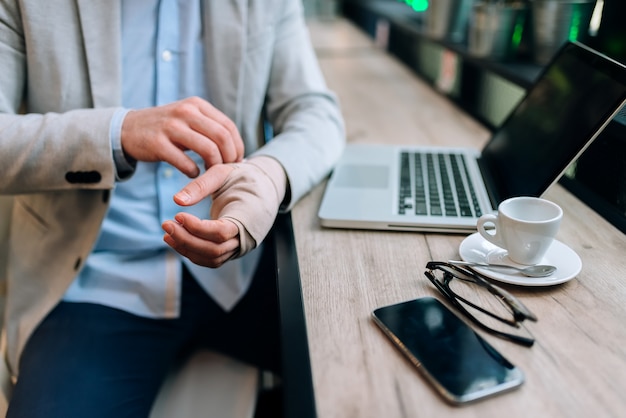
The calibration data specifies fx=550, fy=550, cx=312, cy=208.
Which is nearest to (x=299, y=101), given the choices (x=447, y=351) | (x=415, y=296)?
(x=415, y=296)

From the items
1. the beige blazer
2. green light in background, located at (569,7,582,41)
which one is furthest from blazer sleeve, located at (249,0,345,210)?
green light in background, located at (569,7,582,41)

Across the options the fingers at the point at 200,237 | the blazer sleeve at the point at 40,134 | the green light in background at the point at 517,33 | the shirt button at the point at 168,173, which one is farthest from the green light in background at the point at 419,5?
the fingers at the point at 200,237

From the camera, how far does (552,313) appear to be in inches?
24.2

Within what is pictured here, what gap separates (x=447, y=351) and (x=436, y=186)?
1.36 ft

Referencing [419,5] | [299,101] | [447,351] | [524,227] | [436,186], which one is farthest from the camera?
[419,5]

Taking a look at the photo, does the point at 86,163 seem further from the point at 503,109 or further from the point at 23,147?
the point at 503,109

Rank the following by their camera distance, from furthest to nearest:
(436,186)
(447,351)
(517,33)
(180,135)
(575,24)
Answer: (517,33) → (575,24) → (436,186) → (180,135) → (447,351)

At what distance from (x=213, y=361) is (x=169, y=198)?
30 centimetres

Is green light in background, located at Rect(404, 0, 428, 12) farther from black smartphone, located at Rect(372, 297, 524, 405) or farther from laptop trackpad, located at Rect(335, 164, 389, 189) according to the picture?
black smartphone, located at Rect(372, 297, 524, 405)

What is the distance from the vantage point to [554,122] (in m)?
0.85

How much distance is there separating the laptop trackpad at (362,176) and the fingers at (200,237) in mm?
305

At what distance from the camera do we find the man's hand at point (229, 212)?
67 cm

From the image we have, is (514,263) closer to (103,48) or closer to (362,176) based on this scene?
(362,176)

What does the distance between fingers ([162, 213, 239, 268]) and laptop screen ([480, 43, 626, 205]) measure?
1.40ft
